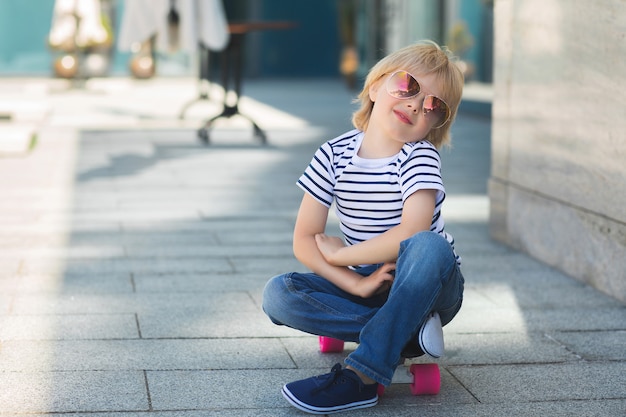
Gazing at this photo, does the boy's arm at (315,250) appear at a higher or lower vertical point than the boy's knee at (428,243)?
lower

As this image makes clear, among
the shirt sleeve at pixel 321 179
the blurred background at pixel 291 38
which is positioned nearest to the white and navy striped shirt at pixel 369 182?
the shirt sleeve at pixel 321 179

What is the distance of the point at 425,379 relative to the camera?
2844 mm

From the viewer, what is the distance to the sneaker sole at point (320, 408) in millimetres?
2664

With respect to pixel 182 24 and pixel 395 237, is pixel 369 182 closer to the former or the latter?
pixel 395 237

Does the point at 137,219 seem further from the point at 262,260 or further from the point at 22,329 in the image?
the point at 22,329

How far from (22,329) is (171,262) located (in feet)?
4.09

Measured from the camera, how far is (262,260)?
4.78 metres

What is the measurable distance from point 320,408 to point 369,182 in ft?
1.98

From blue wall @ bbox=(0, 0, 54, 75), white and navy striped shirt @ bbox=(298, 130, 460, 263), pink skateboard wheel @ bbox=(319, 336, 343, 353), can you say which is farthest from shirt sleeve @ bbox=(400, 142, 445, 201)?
blue wall @ bbox=(0, 0, 54, 75)

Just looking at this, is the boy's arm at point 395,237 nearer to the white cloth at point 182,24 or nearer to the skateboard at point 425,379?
the skateboard at point 425,379

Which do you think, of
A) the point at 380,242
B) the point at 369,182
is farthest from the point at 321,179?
the point at 380,242

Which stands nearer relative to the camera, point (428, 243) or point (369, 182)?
point (428, 243)

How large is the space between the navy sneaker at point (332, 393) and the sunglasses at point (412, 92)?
0.71 meters

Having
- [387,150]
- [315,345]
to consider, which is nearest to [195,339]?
[315,345]
